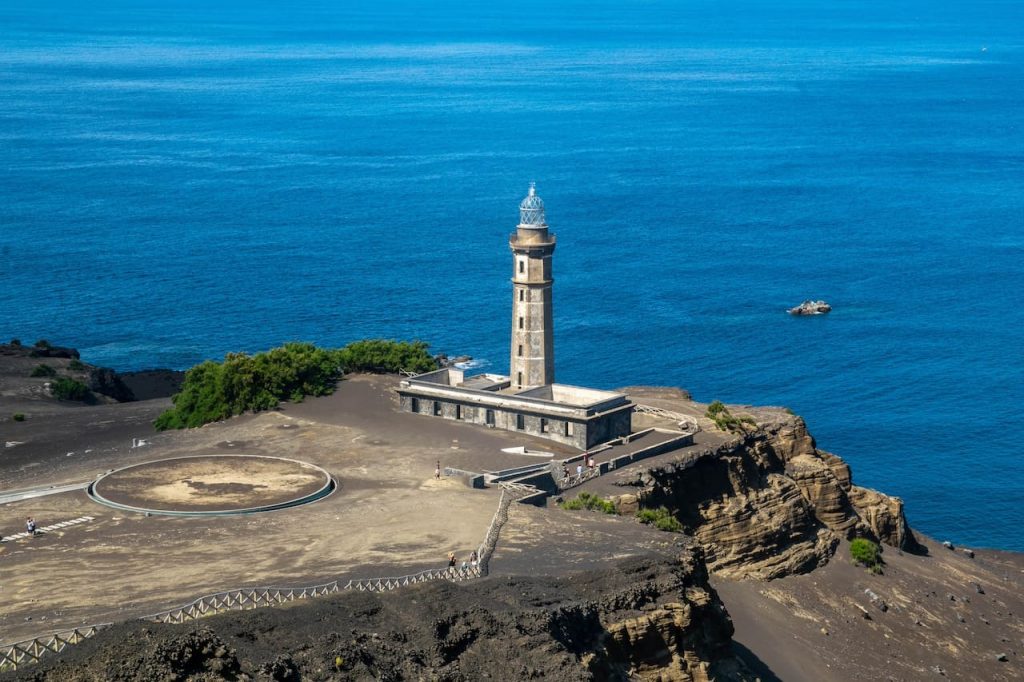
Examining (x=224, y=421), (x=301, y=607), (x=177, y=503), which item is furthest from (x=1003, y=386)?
(x=301, y=607)

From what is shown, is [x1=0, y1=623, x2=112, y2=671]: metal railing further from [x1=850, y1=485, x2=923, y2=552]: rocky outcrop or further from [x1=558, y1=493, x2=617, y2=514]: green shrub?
[x1=850, y1=485, x2=923, y2=552]: rocky outcrop

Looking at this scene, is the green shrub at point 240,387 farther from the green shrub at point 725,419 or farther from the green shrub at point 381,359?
the green shrub at point 725,419

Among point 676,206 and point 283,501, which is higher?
point 676,206

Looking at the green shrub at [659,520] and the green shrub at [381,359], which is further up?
the green shrub at [381,359]

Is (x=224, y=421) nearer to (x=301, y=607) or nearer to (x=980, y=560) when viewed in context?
(x=301, y=607)

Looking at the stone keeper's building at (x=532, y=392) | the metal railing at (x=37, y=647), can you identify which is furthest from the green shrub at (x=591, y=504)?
A: the metal railing at (x=37, y=647)

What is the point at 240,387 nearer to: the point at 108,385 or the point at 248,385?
the point at 248,385

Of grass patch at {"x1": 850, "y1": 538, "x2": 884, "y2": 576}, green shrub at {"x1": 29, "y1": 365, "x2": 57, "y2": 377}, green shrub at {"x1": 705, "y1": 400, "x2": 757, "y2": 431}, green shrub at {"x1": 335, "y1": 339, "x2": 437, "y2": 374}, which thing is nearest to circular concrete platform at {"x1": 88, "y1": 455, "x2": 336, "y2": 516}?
green shrub at {"x1": 335, "y1": 339, "x2": 437, "y2": 374}
